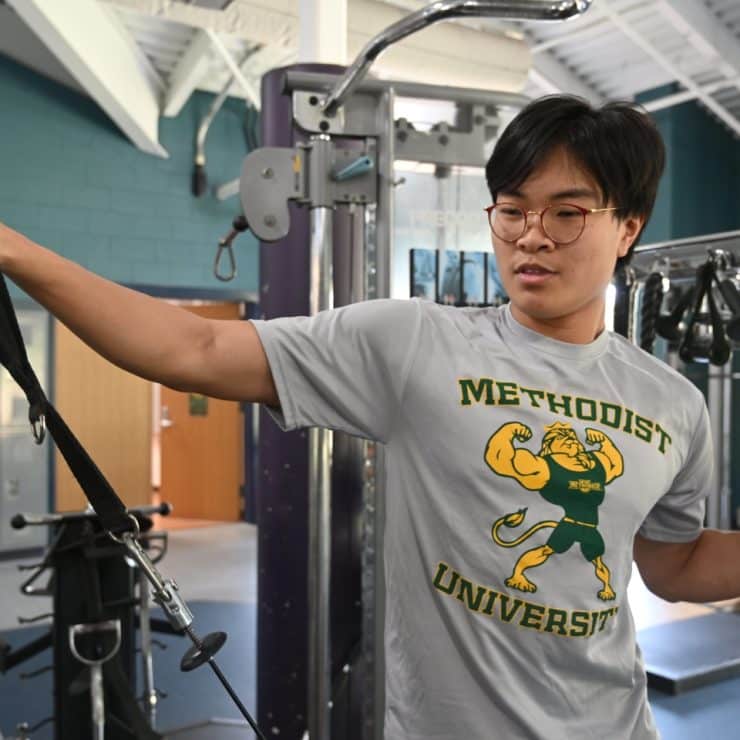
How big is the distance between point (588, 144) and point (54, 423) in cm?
69

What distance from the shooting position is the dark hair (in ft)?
3.22

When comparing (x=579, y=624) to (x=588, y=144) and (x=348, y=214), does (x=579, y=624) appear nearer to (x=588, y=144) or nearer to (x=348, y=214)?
(x=588, y=144)

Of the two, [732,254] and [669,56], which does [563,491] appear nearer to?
[732,254]

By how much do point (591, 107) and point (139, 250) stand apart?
19.5ft

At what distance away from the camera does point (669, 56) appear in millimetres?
5961

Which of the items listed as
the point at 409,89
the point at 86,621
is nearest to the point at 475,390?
the point at 409,89

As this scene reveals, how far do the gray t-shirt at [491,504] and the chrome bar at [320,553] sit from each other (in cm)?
88

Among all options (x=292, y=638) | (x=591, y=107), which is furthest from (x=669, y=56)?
(x=591, y=107)

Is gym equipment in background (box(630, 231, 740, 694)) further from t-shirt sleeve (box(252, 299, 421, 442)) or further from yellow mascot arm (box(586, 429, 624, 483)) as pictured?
t-shirt sleeve (box(252, 299, 421, 442))

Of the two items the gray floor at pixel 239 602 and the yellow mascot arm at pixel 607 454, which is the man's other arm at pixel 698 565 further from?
the gray floor at pixel 239 602

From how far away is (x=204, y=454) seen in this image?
7.78 m

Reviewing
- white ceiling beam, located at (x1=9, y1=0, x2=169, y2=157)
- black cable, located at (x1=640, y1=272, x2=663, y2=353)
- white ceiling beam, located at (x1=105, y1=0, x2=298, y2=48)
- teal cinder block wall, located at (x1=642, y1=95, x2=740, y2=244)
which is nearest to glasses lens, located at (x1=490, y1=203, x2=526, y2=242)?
black cable, located at (x1=640, y1=272, x2=663, y2=353)

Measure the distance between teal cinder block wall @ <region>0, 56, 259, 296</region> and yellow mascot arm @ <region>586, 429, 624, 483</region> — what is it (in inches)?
228

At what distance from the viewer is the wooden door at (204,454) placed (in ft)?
25.1
